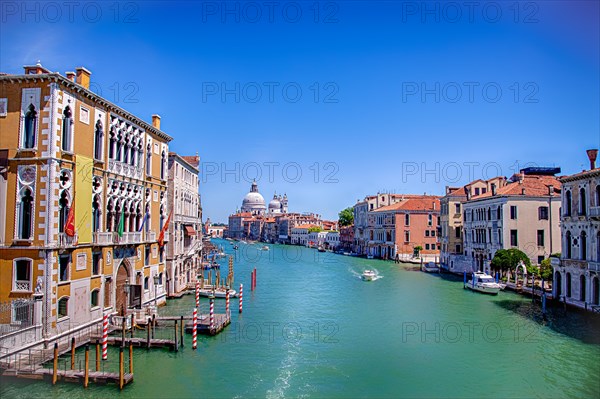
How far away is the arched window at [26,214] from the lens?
12.9 m

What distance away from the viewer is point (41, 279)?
12.7 m

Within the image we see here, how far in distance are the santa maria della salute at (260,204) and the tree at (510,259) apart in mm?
120656

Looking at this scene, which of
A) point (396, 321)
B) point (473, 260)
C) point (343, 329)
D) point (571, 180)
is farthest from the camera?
point (473, 260)

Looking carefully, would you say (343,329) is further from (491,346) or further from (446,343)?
(491,346)

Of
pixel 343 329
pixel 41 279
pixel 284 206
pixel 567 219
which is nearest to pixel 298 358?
pixel 343 329

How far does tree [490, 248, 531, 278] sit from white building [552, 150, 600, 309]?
15.7ft

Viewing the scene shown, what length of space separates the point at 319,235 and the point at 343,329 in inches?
2850

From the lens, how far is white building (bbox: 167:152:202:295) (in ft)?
78.3

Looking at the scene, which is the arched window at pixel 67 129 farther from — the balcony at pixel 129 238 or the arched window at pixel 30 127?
the balcony at pixel 129 238

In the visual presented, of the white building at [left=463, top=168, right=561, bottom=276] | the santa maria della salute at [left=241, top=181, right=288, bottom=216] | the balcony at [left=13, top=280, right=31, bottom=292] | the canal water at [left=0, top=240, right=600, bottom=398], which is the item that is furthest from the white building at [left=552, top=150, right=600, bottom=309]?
the santa maria della salute at [left=241, top=181, right=288, bottom=216]

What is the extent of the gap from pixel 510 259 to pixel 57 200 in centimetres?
2388

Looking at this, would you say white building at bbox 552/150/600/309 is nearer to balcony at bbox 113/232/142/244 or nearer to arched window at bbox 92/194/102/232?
balcony at bbox 113/232/142/244

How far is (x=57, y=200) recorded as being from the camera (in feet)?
43.0

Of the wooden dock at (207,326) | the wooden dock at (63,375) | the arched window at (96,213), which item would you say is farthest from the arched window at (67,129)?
the wooden dock at (207,326)
